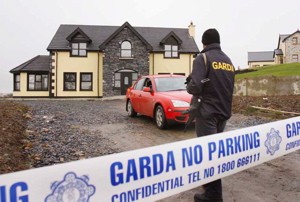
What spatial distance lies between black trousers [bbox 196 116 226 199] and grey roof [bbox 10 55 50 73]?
2918cm

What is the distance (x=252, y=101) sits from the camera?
14.9m

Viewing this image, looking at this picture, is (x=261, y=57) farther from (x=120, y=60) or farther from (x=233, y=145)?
(x=233, y=145)

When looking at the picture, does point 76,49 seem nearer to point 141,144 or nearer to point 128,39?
point 128,39

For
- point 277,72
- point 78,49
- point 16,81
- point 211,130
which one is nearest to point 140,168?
point 211,130

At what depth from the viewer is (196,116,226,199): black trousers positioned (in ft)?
11.9

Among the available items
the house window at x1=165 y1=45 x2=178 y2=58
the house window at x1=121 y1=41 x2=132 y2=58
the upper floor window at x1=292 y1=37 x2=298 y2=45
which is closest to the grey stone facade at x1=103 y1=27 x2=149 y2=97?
the house window at x1=121 y1=41 x2=132 y2=58

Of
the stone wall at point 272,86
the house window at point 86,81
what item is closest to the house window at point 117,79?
the house window at point 86,81

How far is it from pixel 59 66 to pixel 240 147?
91.2 ft

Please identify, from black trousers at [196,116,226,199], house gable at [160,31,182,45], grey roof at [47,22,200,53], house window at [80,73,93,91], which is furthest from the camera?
house gable at [160,31,182,45]

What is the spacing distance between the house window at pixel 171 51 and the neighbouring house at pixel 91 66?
0.89 ft

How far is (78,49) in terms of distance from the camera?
29594mm

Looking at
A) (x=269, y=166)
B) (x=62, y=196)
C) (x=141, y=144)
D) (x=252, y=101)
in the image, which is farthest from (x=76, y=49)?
(x=62, y=196)

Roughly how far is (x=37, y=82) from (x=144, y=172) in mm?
Answer: 30236

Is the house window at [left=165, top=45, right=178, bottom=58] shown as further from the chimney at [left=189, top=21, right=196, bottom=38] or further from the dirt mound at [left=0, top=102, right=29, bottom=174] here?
the dirt mound at [left=0, top=102, right=29, bottom=174]
